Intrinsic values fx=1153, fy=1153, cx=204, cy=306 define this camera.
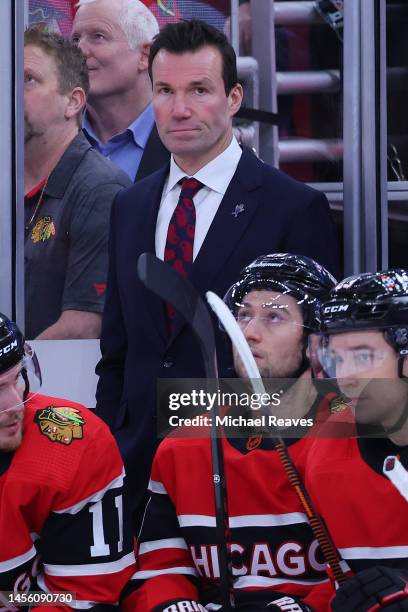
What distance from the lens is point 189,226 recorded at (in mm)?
2232

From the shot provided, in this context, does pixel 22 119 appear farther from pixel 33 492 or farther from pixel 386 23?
pixel 33 492

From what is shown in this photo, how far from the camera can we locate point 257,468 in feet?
5.86

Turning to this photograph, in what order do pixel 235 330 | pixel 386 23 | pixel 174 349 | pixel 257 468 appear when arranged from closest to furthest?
pixel 235 330
pixel 257 468
pixel 174 349
pixel 386 23

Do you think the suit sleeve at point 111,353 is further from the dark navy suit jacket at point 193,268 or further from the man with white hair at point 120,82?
the man with white hair at point 120,82

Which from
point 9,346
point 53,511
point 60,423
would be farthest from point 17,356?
point 53,511

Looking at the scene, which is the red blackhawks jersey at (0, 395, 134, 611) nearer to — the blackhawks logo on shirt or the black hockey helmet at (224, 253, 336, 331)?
the black hockey helmet at (224, 253, 336, 331)

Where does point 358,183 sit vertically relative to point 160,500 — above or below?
above

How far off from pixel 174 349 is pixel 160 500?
1.33ft

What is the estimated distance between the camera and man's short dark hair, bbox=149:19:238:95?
2.21m

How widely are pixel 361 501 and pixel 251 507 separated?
0.22m

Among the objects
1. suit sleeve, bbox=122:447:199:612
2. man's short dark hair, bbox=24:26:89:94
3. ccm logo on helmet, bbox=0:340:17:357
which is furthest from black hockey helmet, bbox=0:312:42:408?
man's short dark hair, bbox=24:26:89:94

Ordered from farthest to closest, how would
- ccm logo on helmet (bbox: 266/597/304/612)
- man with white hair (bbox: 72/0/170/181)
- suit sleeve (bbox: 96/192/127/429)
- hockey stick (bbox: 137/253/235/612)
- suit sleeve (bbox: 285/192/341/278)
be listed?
man with white hair (bbox: 72/0/170/181), suit sleeve (bbox: 96/192/127/429), suit sleeve (bbox: 285/192/341/278), ccm logo on helmet (bbox: 266/597/304/612), hockey stick (bbox: 137/253/235/612)

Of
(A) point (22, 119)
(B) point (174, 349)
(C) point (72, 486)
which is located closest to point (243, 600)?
(C) point (72, 486)

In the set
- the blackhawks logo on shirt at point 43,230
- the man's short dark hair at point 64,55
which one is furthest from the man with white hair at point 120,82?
the blackhawks logo on shirt at point 43,230
